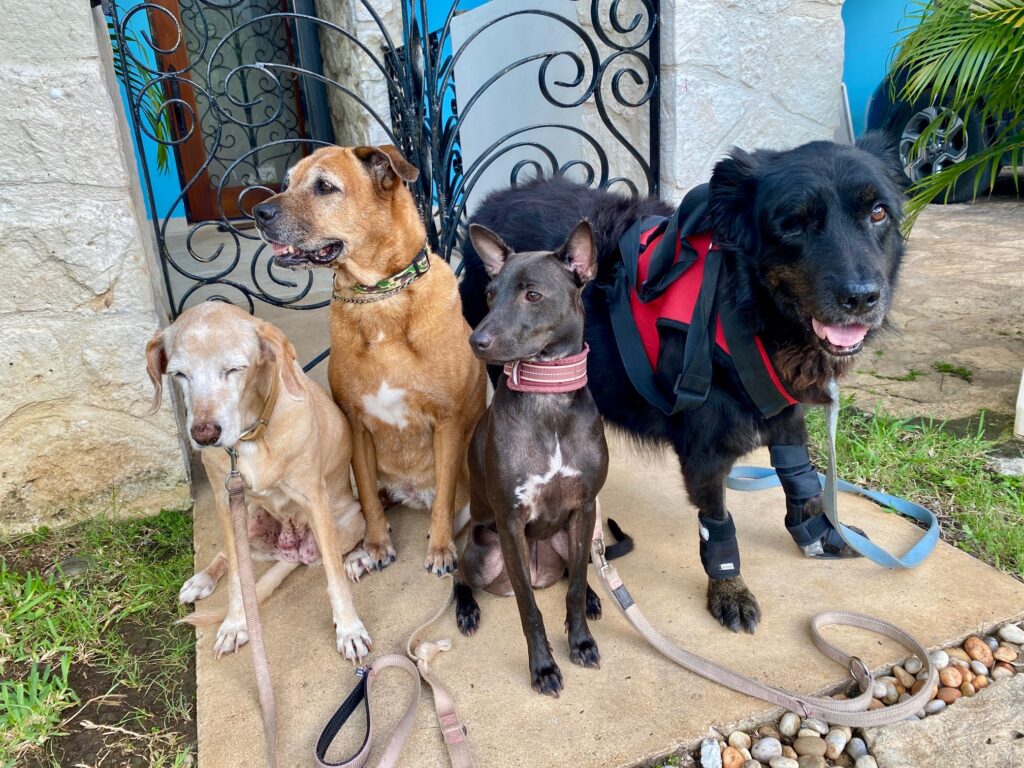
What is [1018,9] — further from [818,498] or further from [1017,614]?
[1017,614]

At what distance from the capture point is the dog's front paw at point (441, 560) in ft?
8.78

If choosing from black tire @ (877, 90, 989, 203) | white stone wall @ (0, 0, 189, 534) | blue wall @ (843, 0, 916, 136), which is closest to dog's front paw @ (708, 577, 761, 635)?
white stone wall @ (0, 0, 189, 534)

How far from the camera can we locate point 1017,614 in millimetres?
2199

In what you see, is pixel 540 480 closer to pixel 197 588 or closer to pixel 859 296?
pixel 859 296

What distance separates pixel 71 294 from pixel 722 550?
2566mm

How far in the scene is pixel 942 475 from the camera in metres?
3.06

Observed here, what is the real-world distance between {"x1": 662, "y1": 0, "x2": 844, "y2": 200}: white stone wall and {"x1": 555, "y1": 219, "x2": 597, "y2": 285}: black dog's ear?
6.10 ft

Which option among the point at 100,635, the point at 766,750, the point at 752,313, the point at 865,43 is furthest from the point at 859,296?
the point at 865,43

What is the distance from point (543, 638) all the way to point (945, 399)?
2.79 metres

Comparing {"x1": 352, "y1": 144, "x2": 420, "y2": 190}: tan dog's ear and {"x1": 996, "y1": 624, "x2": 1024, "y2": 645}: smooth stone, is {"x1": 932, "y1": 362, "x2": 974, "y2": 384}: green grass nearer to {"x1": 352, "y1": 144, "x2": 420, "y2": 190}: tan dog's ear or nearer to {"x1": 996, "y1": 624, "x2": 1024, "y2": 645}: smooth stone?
{"x1": 996, "y1": 624, "x2": 1024, "y2": 645}: smooth stone

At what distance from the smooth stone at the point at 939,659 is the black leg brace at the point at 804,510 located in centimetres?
51

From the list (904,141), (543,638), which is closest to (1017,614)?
(543,638)

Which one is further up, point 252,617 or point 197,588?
point 252,617

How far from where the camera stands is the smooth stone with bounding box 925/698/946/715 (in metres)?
1.94
